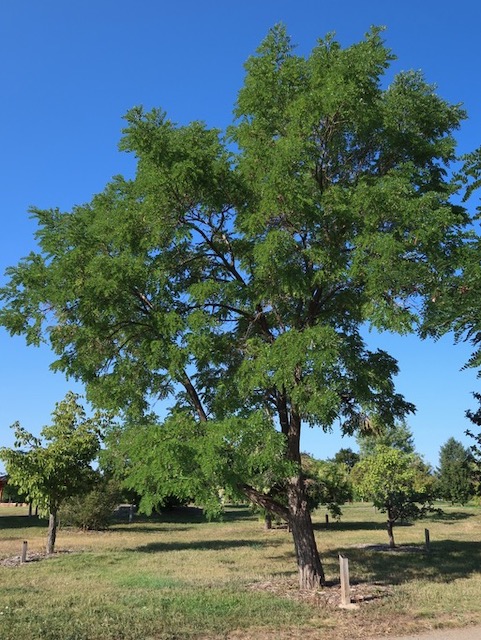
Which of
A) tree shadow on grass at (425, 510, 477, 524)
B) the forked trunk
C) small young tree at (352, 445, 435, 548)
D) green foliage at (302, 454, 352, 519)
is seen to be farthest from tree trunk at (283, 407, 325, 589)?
tree shadow on grass at (425, 510, 477, 524)

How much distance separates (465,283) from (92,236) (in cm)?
882

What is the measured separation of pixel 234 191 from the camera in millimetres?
12758

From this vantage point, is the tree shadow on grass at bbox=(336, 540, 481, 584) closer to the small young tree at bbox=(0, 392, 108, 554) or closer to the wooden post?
the wooden post

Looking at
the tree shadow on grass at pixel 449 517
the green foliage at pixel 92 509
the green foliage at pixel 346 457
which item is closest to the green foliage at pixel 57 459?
the green foliage at pixel 92 509

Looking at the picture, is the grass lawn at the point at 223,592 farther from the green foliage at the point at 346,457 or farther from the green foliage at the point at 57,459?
the green foliage at the point at 346,457

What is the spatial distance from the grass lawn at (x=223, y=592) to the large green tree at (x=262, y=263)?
2.15m

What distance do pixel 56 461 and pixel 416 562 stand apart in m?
14.1

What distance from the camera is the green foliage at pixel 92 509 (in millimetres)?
32219

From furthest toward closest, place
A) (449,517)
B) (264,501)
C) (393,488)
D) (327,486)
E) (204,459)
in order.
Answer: (449,517), (327,486), (393,488), (264,501), (204,459)

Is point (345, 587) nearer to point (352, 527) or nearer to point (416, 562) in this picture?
point (416, 562)

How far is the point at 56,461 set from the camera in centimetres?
2203

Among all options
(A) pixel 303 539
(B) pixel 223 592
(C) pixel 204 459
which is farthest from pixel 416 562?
(C) pixel 204 459

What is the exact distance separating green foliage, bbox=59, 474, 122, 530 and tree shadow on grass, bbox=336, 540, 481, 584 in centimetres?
1590

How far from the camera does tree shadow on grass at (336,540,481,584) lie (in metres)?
15.4
